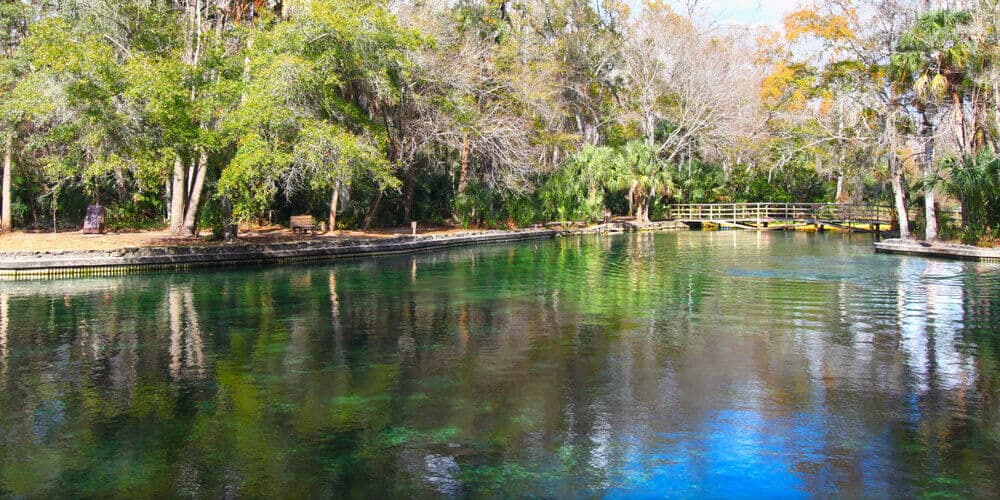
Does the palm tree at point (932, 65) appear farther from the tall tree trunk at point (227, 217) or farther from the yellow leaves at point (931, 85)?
the tall tree trunk at point (227, 217)

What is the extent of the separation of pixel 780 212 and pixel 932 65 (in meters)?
20.7

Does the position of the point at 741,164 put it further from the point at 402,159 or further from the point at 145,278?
the point at 145,278

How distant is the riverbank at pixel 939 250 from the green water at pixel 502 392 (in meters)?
6.90

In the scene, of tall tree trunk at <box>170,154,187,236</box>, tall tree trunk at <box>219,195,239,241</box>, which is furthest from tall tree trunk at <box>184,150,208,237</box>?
tall tree trunk at <box>219,195,239,241</box>

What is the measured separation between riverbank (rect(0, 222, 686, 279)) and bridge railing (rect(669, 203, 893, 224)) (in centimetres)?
2097

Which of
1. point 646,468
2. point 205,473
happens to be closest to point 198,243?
point 205,473

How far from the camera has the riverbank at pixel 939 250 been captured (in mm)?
21625

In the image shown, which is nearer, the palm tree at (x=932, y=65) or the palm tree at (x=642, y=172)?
the palm tree at (x=932, y=65)

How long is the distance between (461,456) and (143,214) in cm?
3033

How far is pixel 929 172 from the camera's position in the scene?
25.0 metres

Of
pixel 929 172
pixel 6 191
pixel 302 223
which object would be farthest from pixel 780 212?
pixel 6 191

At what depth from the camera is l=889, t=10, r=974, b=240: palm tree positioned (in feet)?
76.3

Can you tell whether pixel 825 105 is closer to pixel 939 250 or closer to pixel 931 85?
pixel 931 85

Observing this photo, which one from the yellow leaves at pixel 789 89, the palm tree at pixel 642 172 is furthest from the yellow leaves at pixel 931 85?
the palm tree at pixel 642 172
